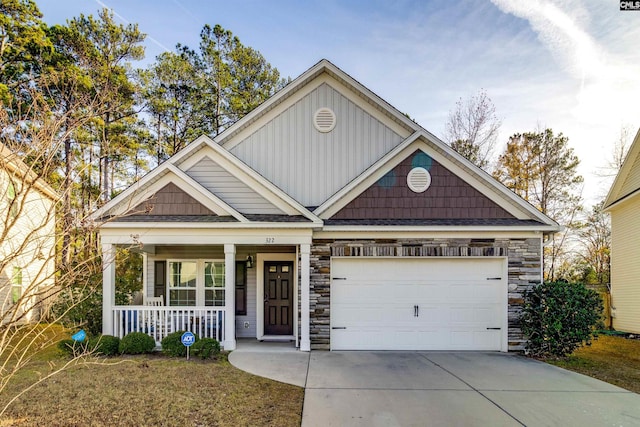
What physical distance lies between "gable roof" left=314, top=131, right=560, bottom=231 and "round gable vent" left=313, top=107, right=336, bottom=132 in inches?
73.0

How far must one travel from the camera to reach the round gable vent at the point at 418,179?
885 centimetres

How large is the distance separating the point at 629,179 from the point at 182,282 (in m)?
15.4

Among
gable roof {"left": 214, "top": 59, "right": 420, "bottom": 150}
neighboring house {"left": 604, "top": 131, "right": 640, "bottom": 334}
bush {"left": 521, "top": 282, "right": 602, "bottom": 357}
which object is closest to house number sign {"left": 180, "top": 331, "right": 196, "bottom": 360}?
gable roof {"left": 214, "top": 59, "right": 420, "bottom": 150}

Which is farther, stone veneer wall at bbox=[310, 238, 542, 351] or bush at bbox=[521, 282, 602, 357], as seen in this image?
stone veneer wall at bbox=[310, 238, 542, 351]

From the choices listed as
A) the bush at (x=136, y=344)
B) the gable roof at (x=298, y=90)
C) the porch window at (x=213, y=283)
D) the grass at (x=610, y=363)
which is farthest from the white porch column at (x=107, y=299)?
the grass at (x=610, y=363)

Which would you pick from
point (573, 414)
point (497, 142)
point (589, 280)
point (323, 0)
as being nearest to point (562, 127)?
point (497, 142)

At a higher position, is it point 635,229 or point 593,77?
point 593,77

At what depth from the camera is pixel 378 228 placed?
849 cm

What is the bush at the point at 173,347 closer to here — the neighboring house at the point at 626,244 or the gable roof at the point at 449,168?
the gable roof at the point at 449,168

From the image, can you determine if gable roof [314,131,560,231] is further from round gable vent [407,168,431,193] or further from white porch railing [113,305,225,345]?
white porch railing [113,305,225,345]

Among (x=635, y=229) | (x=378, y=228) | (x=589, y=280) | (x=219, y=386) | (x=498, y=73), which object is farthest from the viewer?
(x=589, y=280)

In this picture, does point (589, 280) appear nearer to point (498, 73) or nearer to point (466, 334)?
point (498, 73)

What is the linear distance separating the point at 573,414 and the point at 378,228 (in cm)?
471

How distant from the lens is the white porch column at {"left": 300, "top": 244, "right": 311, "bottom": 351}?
8.30 meters
